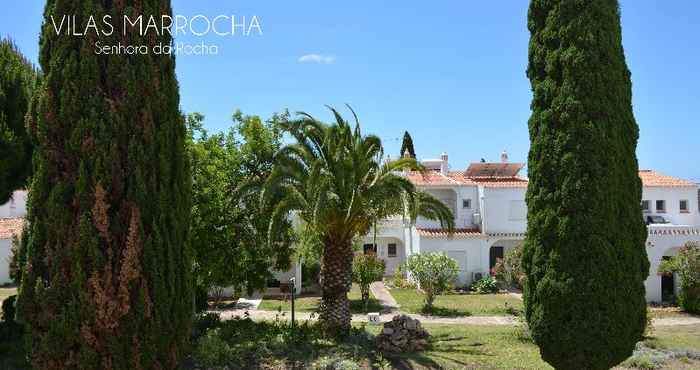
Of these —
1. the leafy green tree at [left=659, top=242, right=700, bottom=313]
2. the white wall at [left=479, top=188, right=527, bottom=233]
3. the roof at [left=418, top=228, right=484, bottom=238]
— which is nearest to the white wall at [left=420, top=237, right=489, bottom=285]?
the roof at [left=418, top=228, right=484, bottom=238]

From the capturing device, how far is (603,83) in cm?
978

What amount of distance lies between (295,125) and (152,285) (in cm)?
790

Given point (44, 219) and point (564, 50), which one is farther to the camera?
point (564, 50)

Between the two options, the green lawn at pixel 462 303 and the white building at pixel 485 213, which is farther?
the white building at pixel 485 213

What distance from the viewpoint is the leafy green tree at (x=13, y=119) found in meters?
14.2

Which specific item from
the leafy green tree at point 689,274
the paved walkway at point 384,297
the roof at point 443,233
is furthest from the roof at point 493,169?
the leafy green tree at point 689,274

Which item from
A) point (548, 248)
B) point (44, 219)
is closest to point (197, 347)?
point (44, 219)

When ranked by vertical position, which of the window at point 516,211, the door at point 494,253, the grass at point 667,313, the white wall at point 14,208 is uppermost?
the white wall at point 14,208

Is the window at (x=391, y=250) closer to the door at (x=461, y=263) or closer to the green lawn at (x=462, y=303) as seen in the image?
the door at (x=461, y=263)

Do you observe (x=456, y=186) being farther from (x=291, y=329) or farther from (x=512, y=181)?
(x=291, y=329)

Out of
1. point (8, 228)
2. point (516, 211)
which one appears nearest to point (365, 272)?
point (516, 211)

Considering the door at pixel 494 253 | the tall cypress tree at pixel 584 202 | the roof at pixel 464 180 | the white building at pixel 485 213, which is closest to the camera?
the tall cypress tree at pixel 584 202

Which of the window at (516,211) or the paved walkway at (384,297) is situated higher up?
the window at (516,211)

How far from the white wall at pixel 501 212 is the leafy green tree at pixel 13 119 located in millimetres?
23168
